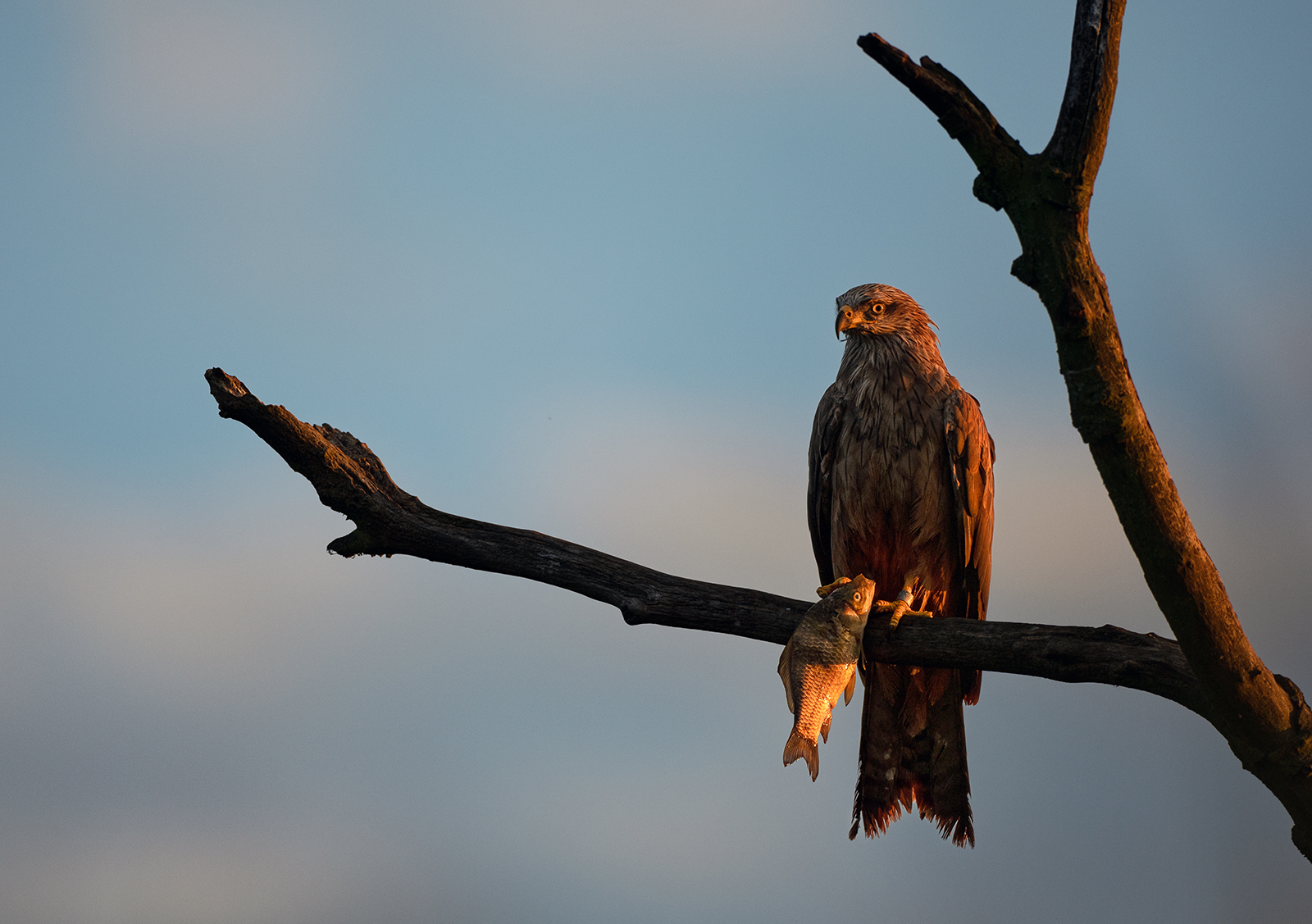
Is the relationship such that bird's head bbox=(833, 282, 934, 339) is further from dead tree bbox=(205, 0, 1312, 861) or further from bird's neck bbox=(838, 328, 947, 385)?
dead tree bbox=(205, 0, 1312, 861)

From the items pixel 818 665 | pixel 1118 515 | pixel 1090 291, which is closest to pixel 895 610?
pixel 818 665

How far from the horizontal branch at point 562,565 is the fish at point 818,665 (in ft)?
0.34

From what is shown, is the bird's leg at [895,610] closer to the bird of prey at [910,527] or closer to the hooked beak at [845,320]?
the bird of prey at [910,527]

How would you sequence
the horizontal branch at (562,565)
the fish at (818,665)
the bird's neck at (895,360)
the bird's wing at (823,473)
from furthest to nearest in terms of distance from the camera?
the bird's wing at (823,473), the bird's neck at (895,360), the fish at (818,665), the horizontal branch at (562,565)

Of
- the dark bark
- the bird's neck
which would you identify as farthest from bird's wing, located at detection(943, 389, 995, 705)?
the dark bark

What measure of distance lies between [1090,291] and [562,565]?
2123mm

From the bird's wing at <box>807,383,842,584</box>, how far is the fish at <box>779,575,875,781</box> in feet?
2.92

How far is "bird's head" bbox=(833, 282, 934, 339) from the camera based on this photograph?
4.36m

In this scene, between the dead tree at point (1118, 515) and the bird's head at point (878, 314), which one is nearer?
the dead tree at point (1118, 515)

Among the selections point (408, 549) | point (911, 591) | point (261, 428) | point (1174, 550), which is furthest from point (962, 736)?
point (261, 428)

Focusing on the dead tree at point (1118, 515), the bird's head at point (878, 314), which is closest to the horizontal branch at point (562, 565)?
the dead tree at point (1118, 515)

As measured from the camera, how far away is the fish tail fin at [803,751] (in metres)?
3.58

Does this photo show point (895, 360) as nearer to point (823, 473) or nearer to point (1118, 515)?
point (823, 473)

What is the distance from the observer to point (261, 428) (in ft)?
12.2
